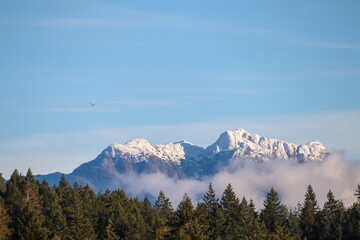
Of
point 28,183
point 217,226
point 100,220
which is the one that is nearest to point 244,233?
point 217,226

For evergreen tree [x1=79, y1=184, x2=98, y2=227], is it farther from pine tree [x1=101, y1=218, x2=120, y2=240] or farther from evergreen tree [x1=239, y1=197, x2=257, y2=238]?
evergreen tree [x1=239, y1=197, x2=257, y2=238]

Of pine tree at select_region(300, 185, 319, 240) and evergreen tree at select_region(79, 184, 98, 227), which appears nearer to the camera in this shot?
evergreen tree at select_region(79, 184, 98, 227)

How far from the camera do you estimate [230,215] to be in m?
148

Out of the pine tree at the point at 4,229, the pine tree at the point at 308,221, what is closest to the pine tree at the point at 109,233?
the pine tree at the point at 4,229

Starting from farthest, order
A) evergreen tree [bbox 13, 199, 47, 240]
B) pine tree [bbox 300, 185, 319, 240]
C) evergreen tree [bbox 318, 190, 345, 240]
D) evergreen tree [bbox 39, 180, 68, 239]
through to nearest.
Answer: pine tree [bbox 300, 185, 319, 240] → evergreen tree [bbox 318, 190, 345, 240] → evergreen tree [bbox 39, 180, 68, 239] → evergreen tree [bbox 13, 199, 47, 240]

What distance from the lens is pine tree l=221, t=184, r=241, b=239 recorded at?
140250mm

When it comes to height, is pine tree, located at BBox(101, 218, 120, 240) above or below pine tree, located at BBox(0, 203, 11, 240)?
below

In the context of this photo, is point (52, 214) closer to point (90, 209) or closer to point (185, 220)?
point (90, 209)

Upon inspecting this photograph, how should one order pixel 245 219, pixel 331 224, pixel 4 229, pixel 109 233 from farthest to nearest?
pixel 331 224 < pixel 245 219 < pixel 109 233 < pixel 4 229

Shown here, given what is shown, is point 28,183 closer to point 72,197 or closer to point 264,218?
point 72,197

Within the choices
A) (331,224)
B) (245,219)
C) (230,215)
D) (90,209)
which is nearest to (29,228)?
(90,209)

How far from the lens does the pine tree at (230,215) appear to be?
460ft

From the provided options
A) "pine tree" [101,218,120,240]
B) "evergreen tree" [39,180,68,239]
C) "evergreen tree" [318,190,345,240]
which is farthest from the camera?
"evergreen tree" [318,190,345,240]

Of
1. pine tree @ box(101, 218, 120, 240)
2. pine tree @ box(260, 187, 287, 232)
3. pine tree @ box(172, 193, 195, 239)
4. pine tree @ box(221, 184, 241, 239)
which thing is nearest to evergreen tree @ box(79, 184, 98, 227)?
pine tree @ box(101, 218, 120, 240)
